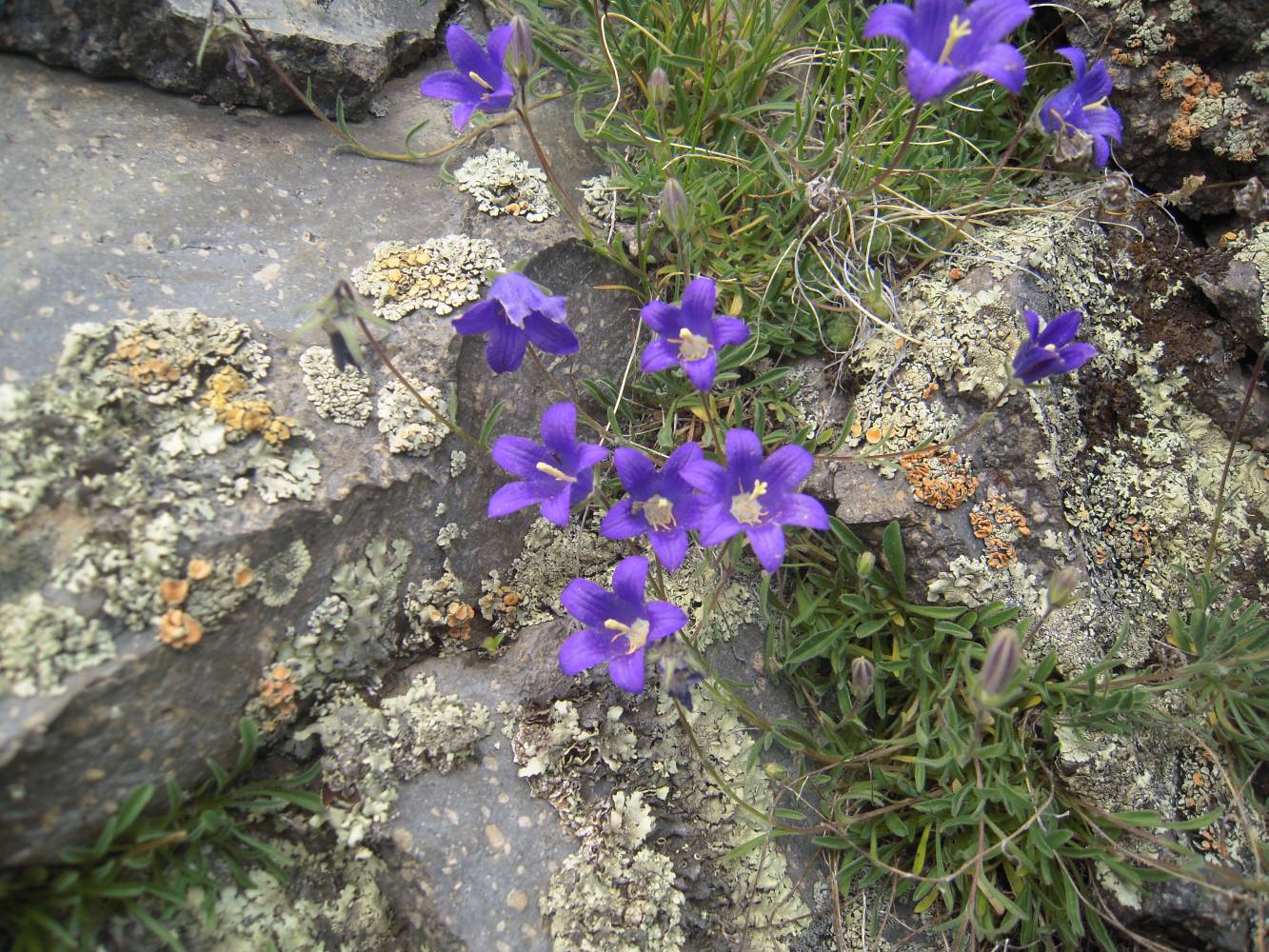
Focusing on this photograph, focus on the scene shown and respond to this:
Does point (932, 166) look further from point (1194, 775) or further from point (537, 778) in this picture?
point (537, 778)

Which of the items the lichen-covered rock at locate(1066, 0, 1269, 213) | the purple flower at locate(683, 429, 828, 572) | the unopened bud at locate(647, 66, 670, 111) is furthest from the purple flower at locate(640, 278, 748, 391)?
the lichen-covered rock at locate(1066, 0, 1269, 213)

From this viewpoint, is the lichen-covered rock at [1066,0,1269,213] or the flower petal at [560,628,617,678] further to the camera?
the lichen-covered rock at [1066,0,1269,213]

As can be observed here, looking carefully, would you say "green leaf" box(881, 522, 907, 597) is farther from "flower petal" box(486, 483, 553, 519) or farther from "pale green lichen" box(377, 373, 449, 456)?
"pale green lichen" box(377, 373, 449, 456)

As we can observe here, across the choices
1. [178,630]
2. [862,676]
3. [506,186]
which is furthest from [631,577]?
[506,186]

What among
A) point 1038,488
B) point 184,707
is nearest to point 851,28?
point 1038,488

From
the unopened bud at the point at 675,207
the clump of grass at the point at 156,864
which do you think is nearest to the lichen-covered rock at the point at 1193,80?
the unopened bud at the point at 675,207
